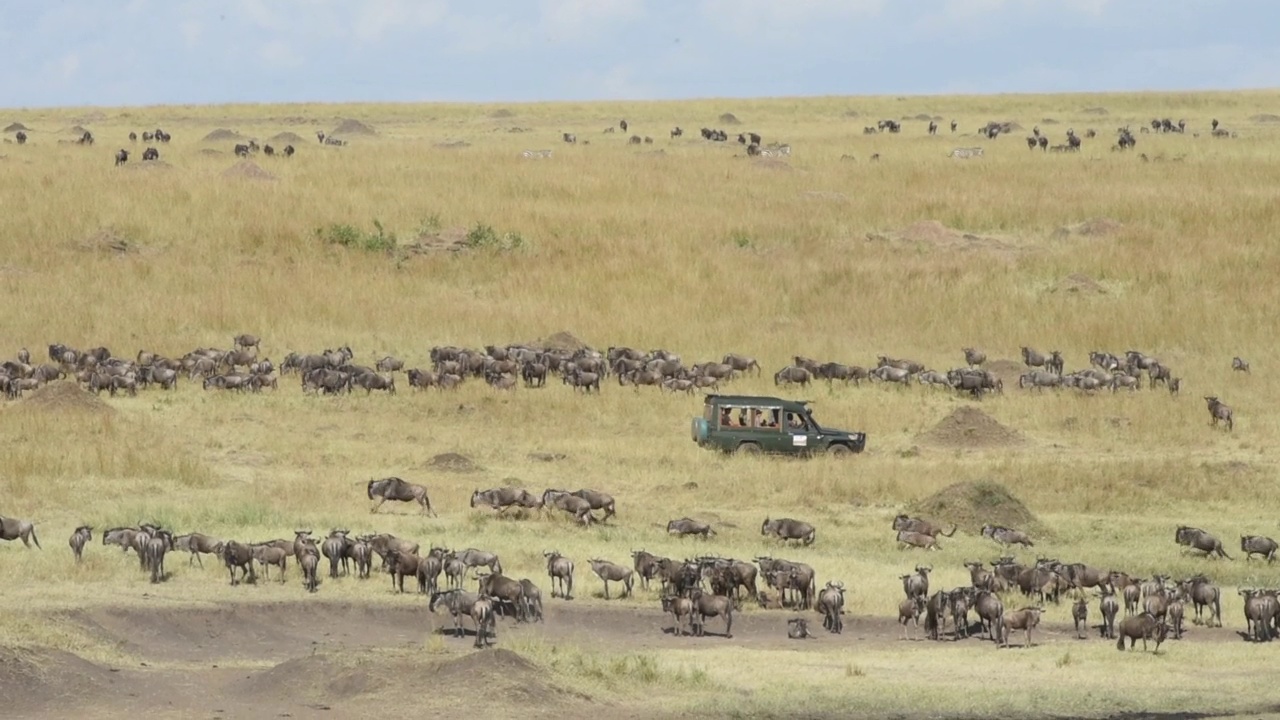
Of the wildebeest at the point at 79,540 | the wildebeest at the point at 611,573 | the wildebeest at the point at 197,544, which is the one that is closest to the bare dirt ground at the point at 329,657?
the wildebeest at the point at 611,573

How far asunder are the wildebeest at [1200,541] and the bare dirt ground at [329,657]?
496 cm

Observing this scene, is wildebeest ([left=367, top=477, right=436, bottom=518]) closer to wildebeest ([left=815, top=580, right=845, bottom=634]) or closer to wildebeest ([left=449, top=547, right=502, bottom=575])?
wildebeest ([left=449, top=547, right=502, bottom=575])

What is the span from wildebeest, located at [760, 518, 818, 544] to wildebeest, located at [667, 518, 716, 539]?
38.9 inches

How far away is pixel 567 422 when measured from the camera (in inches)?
1703

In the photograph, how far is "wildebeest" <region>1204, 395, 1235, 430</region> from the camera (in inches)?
1714

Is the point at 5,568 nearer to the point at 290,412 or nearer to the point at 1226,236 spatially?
the point at 290,412

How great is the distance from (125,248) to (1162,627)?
141ft

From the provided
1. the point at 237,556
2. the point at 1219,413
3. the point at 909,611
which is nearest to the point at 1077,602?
the point at 909,611

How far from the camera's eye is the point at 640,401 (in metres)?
45.1

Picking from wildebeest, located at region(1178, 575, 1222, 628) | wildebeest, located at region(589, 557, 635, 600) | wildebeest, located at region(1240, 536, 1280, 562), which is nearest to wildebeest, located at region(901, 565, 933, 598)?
wildebeest, located at region(1178, 575, 1222, 628)

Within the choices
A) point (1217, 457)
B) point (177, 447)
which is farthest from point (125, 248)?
point (1217, 457)

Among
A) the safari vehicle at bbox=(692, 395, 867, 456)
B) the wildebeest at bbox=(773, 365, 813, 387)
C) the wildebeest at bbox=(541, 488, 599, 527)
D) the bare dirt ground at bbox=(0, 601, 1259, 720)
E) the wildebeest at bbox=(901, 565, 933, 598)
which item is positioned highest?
the wildebeest at bbox=(773, 365, 813, 387)

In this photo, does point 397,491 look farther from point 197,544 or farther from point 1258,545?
point 1258,545

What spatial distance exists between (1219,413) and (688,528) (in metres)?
17.1
